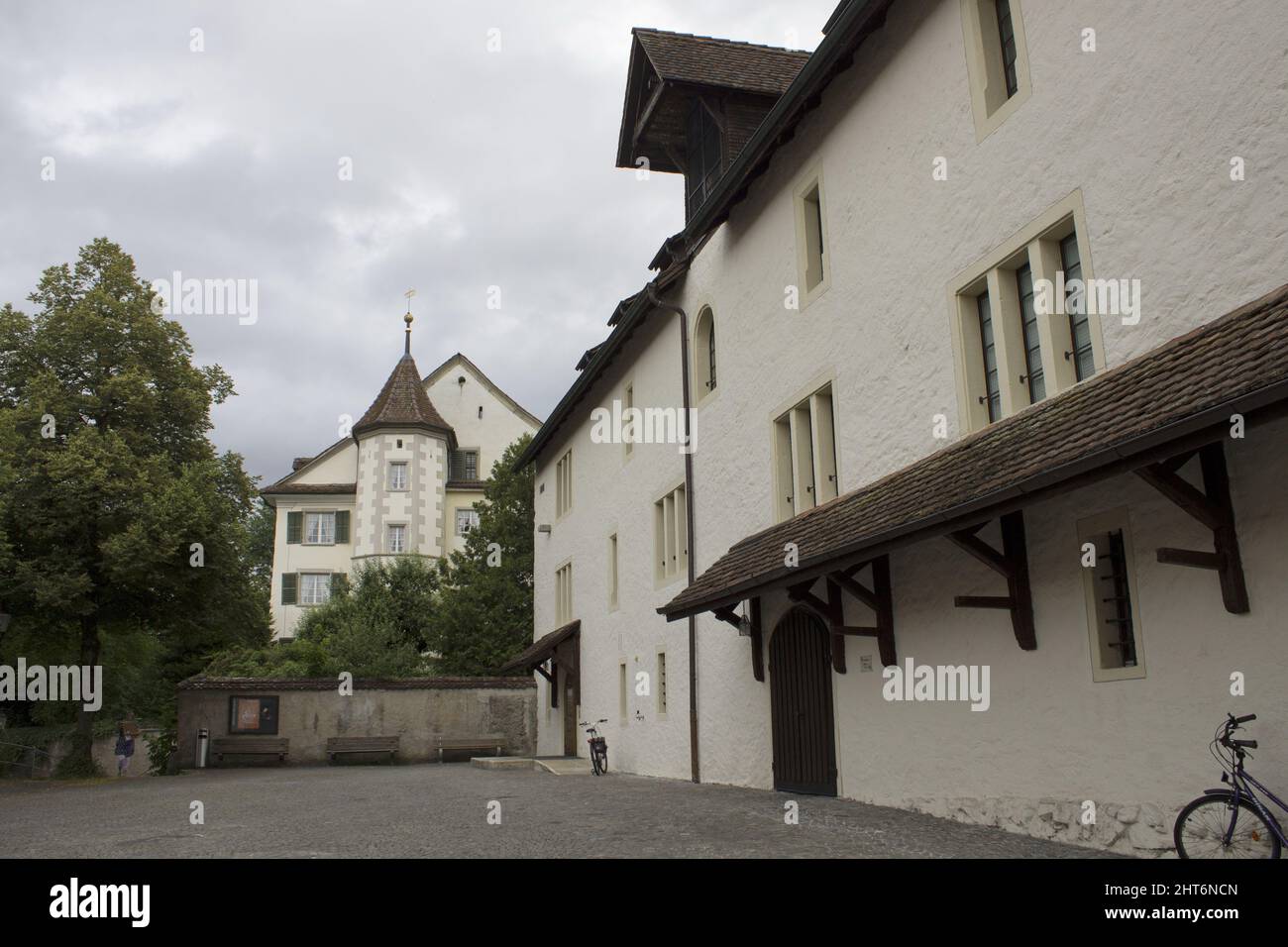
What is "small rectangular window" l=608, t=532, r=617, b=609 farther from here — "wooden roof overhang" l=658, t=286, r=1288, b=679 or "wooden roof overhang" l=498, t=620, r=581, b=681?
"wooden roof overhang" l=658, t=286, r=1288, b=679

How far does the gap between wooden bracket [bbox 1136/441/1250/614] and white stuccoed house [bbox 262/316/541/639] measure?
129 feet

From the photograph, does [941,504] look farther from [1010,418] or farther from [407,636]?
[407,636]

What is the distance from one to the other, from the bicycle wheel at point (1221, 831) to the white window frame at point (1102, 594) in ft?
4.30

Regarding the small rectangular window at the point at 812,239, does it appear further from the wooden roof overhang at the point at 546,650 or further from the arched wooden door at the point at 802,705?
the wooden roof overhang at the point at 546,650

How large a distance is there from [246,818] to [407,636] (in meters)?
28.0

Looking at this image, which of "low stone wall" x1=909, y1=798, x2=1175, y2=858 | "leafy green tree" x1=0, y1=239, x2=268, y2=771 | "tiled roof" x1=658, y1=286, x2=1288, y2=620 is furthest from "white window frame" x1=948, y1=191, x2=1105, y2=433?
"leafy green tree" x1=0, y1=239, x2=268, y2=771

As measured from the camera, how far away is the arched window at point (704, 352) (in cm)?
1891

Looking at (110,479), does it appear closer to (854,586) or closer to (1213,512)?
(854,586)

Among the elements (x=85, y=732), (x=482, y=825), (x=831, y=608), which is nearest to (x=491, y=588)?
(x=85, y=732)

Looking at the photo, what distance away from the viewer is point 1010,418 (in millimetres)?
9945

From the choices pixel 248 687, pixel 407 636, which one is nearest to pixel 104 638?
pixel 248 687

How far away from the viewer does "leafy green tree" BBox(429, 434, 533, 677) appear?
38.7 m

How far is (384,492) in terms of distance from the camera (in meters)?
46.6

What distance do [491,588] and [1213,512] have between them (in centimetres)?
3343
